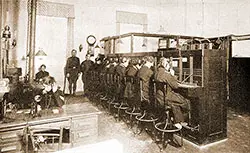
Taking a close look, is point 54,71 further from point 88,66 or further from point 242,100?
point 242,100

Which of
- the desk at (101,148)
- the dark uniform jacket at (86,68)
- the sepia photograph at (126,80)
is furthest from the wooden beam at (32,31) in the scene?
the dark uniform jacket at (86,68)

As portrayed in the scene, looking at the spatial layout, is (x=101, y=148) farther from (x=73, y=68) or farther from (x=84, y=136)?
(x=73, y=68)

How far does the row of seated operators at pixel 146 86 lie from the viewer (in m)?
3.80

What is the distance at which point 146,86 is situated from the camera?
451cm

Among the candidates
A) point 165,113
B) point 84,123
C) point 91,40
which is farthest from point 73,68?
point 84,123

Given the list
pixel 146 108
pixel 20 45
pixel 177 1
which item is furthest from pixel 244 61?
pixel 20 45

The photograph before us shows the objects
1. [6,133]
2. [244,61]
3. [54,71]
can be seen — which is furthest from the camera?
[54,71]

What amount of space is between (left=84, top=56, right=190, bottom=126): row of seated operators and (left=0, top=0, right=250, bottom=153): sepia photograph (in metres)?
0.02

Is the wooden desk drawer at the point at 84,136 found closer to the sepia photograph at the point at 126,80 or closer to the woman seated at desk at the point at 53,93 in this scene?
the sepia photograph at the point at 126,80

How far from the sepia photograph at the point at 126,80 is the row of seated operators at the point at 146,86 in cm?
2

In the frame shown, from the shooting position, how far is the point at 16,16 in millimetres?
7773

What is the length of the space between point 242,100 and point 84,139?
5.26 metres

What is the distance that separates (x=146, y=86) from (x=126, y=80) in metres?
0.65

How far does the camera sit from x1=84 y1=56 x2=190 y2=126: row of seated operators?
12.5 ft
